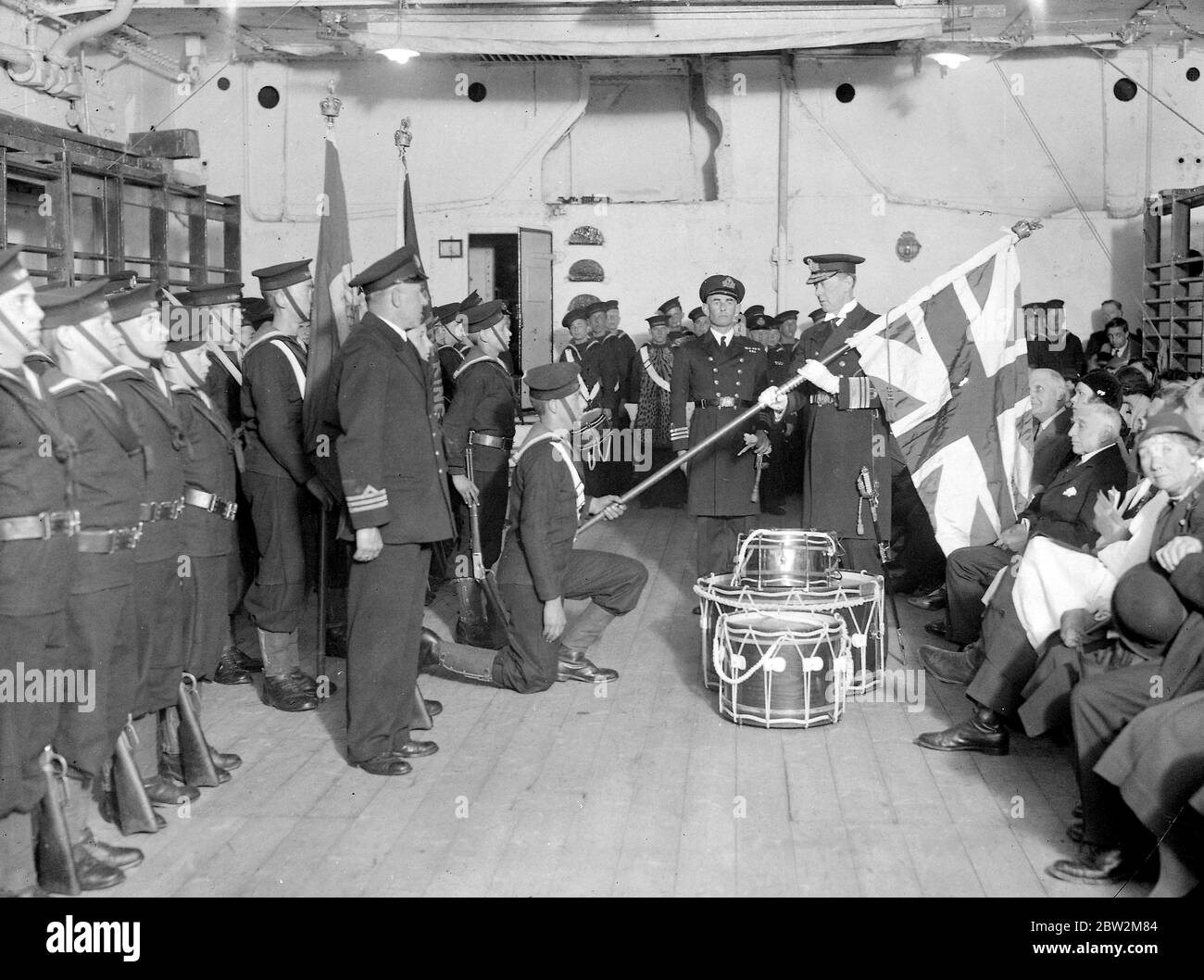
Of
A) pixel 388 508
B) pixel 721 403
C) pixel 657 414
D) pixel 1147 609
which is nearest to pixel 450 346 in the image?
pixel 721 403

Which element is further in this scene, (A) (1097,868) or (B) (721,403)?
(B) (721,403)

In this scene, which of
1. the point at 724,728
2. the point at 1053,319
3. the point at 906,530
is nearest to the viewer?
the point at 724,728

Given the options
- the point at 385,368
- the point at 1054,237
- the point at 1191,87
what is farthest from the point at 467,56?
the point at 385,368

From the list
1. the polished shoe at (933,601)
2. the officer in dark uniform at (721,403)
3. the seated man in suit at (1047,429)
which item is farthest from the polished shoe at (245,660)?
the seated man in suit at (1047,429)

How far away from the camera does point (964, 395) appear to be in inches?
237

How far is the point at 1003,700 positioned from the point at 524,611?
6.66ft

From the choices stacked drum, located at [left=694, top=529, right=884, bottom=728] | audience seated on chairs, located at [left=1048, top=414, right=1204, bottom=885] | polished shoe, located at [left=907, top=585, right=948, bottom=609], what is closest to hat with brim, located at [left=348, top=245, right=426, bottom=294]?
stacked drum, located at [left=694, top=529, right=884, bottom=728]

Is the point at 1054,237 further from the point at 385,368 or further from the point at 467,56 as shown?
the point at 385,368

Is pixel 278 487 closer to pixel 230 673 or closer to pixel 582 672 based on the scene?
pixel 230 673

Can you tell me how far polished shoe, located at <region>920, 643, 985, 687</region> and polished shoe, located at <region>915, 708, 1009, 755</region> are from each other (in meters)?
0.76

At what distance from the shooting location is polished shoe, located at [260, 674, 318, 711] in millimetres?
5547

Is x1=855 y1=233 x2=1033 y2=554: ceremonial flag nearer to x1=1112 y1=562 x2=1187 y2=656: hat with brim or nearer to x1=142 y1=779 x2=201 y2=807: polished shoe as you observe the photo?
x1=1112 y1=562 x2=1187 y2=656: hat with brim

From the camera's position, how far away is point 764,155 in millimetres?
13805

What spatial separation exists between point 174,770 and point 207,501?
3.25 feet
